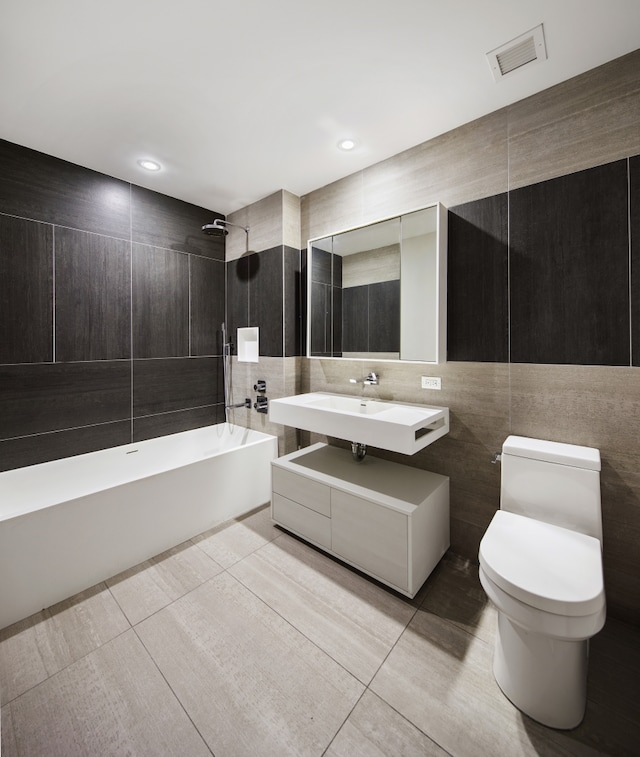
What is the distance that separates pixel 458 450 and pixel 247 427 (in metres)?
1.89

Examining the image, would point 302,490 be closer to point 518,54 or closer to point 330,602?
point 330,602

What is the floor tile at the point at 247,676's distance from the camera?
46.9 inches

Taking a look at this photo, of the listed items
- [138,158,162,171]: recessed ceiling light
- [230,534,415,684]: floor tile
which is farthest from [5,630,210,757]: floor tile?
[138,158,162,171]: recessed ceiling light

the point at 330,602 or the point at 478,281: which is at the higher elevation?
the point at 478,281

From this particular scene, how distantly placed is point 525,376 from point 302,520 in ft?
5.16

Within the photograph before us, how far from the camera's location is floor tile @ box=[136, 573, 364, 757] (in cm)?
119

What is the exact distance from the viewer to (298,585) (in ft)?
6.22

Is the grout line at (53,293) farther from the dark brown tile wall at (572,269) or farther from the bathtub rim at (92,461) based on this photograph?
the dark brown tile wall at (572,269)

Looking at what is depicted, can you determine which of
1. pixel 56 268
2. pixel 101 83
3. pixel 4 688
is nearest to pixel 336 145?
pixel 101 83

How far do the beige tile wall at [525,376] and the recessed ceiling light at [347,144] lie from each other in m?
0.27

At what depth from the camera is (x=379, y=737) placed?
3.86ft

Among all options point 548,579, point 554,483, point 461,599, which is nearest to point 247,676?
point 461,599

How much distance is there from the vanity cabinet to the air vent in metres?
2.10

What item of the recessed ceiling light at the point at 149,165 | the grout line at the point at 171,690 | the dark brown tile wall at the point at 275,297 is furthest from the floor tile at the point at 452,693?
the recessed ceiling light at the point at 149,165
